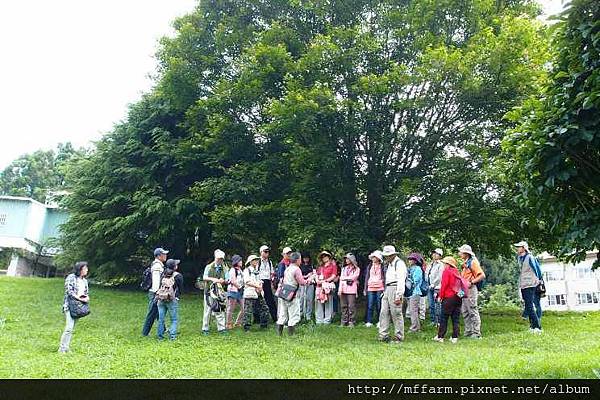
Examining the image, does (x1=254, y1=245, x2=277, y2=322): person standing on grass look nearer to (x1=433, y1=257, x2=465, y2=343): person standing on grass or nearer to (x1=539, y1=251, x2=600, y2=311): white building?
(x1=433, y1=257, x2=465, y2=343): person standing on grass

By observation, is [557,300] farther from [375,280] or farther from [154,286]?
[154,286]

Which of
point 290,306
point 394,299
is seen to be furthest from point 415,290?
point 290,306

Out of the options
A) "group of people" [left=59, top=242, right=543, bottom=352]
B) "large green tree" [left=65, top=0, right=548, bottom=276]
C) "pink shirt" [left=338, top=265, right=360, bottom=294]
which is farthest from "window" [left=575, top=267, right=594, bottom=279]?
"pink shirt" [left=338, top=265, right=360, bottom=294]

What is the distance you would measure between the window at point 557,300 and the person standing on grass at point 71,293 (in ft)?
154

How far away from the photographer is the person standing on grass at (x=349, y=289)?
12.7 m

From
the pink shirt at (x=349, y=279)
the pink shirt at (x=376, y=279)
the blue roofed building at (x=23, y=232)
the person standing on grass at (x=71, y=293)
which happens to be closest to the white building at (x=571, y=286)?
the pink shirt at (x=349, y=279)

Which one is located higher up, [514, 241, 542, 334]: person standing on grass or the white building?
the white building

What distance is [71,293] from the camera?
9.38m

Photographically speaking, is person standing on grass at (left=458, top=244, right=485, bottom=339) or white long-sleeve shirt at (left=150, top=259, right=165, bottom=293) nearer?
person standing on grass at (left=458, top=244, right=485, bottom=339)

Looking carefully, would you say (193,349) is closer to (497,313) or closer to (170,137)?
(497,313)

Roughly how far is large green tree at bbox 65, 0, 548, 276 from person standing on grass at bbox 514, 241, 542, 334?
3014 mm

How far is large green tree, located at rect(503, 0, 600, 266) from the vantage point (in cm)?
599

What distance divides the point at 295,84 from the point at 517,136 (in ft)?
30.4

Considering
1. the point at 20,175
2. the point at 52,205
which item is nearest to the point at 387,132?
the point at 52,205
